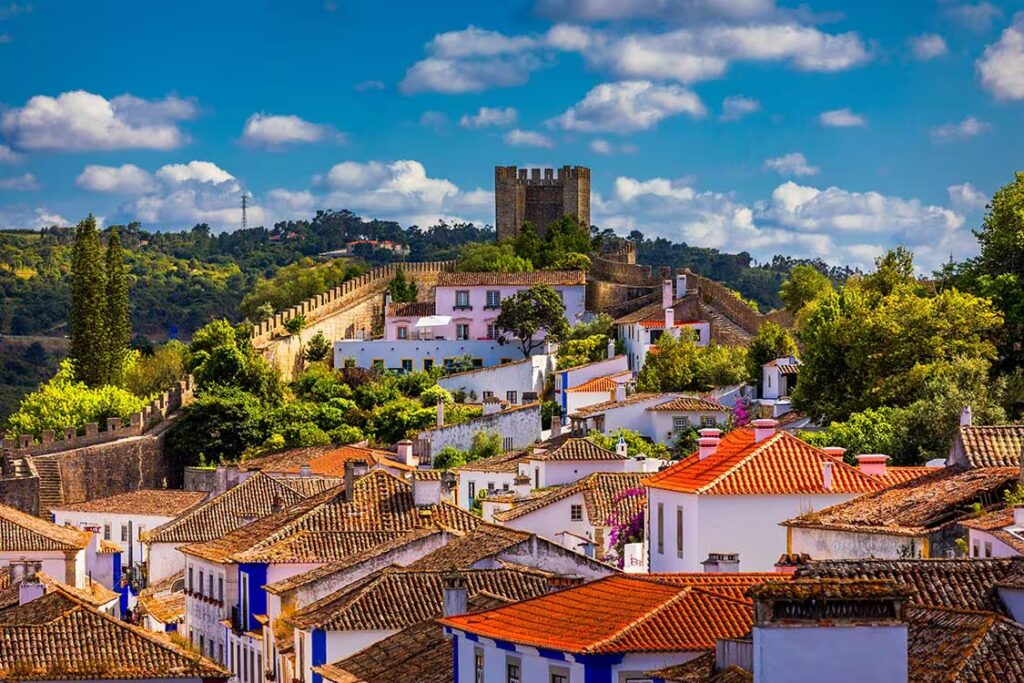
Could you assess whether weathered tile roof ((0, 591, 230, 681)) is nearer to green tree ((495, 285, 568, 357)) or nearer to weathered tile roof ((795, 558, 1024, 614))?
weathered tile roof ((795, 558, 1024, 614))

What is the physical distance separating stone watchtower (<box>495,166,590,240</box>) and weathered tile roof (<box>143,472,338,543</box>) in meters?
62.7

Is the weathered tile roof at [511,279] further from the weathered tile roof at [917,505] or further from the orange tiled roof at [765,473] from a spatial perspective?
the weathered tile roof at [917,505]

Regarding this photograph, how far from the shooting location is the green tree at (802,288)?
106250mm

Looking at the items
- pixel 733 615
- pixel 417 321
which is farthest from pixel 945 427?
pixel 417 321

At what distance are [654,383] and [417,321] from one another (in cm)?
2459

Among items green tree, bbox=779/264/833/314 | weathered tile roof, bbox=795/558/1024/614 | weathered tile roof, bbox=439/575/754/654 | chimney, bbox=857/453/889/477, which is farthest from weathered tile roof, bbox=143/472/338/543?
green tree, bbox=779/264/833/314

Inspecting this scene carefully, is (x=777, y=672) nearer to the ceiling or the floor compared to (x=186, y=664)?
nearer to the ceiling

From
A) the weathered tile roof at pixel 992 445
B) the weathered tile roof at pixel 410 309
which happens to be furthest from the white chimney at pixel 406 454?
the weathered tile roof at pixel 992 445

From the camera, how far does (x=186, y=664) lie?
35.5 meters

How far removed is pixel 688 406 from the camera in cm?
7944

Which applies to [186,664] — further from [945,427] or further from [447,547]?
[945,427]

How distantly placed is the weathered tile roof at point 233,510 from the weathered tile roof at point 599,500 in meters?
9.48

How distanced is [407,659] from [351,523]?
14680mm

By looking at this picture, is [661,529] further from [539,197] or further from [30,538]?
[539,197]
